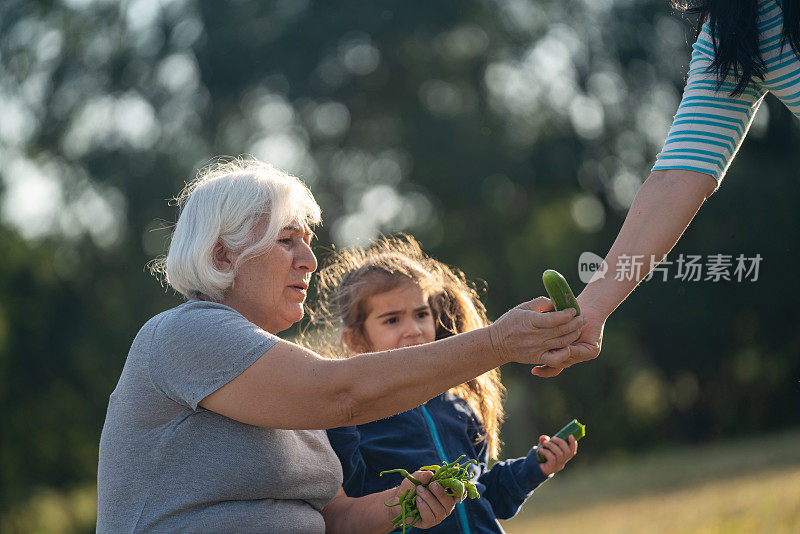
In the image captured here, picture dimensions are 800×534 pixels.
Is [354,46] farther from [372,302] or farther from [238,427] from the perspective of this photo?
[238,427]

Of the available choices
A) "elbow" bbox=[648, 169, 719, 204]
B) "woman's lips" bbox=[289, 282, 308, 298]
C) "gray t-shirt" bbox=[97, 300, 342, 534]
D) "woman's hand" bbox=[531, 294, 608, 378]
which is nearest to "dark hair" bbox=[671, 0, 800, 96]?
"elbow" bbox=[648, 169, 719, 204]

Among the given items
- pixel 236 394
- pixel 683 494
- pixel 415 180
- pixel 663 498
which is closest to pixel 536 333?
pixel 236 394

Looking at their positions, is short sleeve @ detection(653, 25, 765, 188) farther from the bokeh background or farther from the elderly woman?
the bokeh background

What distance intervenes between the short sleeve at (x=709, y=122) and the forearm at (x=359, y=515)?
1776 millimetres

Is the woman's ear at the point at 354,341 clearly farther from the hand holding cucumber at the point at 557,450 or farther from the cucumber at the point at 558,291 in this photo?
the cucumber at the point at 558,291

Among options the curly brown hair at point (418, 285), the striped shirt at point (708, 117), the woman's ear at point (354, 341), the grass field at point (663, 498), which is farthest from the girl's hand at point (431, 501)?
the grass field at point (663, 498)

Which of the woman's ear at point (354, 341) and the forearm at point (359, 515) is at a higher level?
the woman's ear at point (354, 341)

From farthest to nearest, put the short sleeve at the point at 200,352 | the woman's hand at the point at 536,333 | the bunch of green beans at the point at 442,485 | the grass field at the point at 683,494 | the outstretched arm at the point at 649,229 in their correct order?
1. the grass field at the point at 683,494
2. the outstretched arm at the point at 649,229
3. the bunch of green beans at the point at 442,485
4. the woman's hand at the point at 536,333
5. the short sleeve at the point at 200,352

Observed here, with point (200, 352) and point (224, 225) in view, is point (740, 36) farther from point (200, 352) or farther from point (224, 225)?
point (200, 352)

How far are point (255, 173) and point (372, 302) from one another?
53.9 inches

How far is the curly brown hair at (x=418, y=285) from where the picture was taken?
429 cm

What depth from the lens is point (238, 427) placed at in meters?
2.72

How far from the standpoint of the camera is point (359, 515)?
325 cm

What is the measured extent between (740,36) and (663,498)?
9506mm
